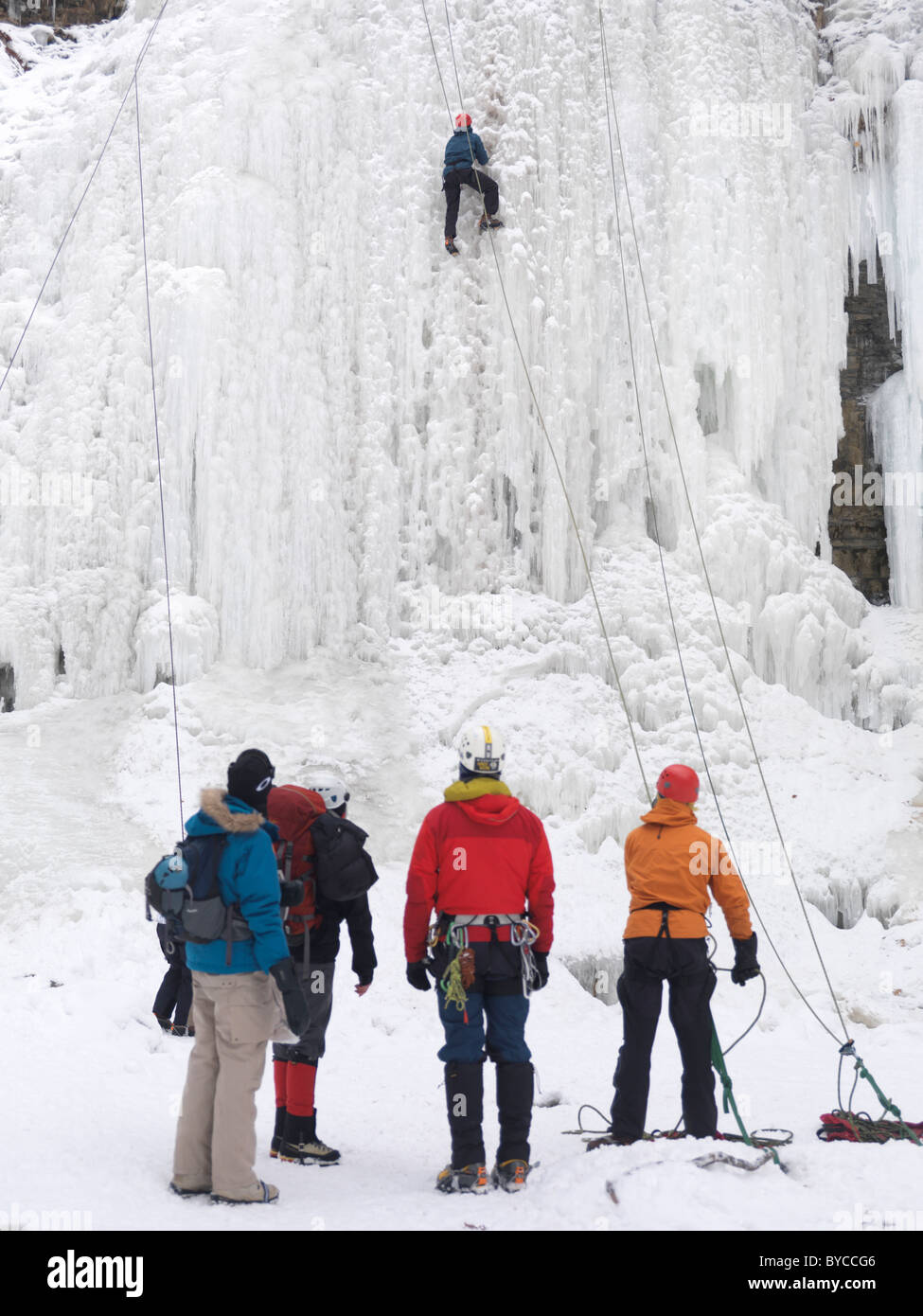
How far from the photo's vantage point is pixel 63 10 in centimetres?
1368

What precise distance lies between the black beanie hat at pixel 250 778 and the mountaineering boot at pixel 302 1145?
58.1 inches

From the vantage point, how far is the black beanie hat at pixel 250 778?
4070 millimetres

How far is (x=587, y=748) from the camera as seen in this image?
401 inches

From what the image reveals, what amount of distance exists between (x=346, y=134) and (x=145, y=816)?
291 inches

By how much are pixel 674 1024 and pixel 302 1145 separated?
1655 millimetres

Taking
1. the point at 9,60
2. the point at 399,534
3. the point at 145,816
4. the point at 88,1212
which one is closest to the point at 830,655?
the point at 399,534

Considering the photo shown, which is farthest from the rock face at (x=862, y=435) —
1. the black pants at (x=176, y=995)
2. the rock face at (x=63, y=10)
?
the rock face at (x=63, y=10)

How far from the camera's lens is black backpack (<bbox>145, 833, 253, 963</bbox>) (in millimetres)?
3789

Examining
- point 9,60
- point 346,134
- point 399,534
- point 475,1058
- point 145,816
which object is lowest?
point 475,1058

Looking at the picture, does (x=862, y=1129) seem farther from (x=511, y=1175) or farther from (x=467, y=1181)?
(x=467, y=1181)

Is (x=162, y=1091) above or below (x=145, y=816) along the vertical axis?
below

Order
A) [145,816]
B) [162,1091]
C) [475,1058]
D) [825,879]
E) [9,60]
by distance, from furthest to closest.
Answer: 1. [9,60]
2. [825,879]
3. [145,816]
4. [162,1091]
5. [475,1058]

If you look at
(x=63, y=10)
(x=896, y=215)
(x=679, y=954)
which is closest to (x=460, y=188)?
(x=896, y=215)
